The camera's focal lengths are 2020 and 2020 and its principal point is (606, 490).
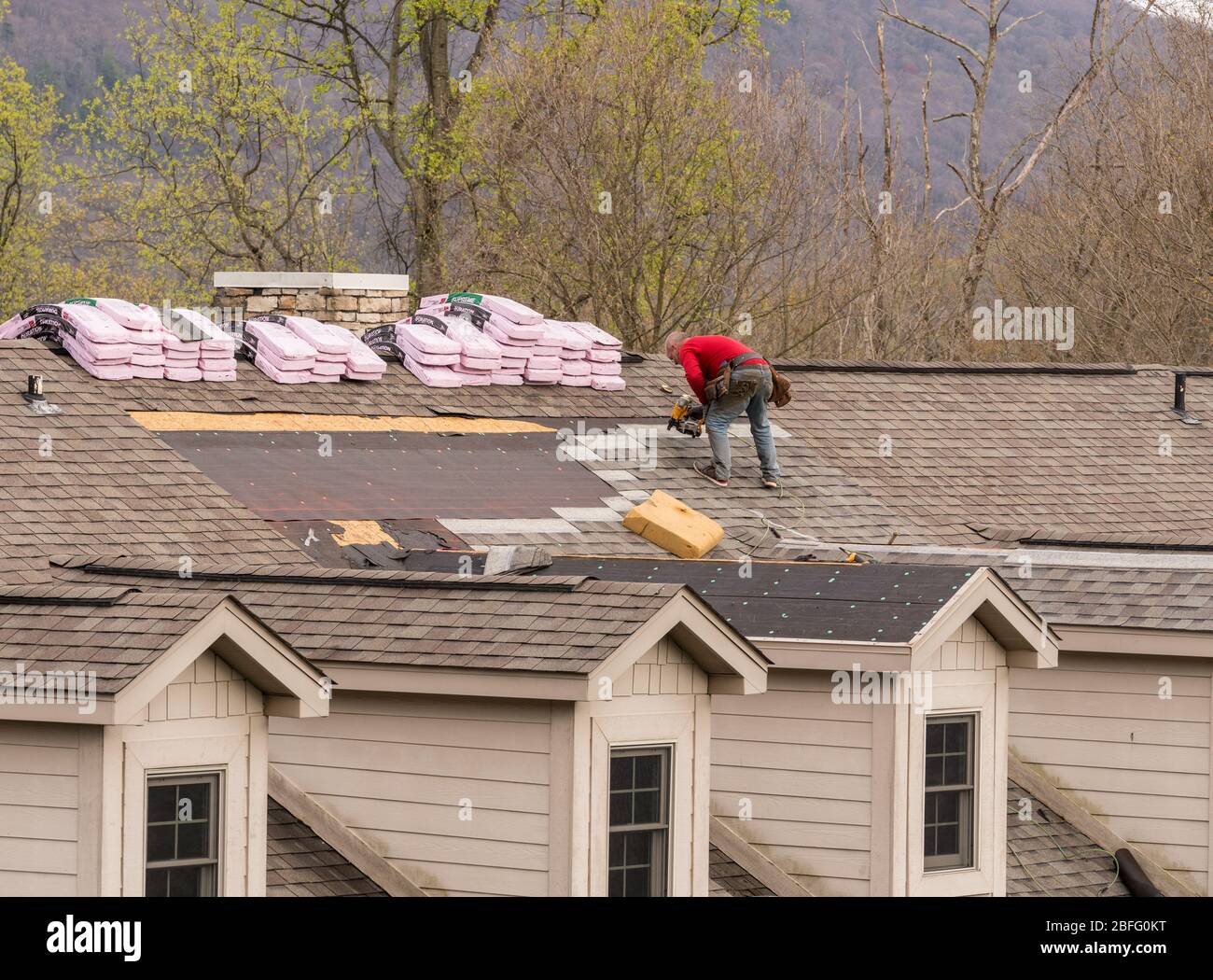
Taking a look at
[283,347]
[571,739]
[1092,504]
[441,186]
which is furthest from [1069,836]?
[441,186]

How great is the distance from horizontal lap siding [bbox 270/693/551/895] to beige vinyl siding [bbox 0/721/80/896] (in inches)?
94.6

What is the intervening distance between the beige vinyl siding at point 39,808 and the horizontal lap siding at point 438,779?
2.40 meters

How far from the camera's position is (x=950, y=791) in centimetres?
1371

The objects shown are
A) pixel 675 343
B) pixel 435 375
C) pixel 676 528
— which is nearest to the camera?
pixel 676 528

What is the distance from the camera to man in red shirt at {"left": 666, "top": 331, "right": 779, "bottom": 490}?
21.2m

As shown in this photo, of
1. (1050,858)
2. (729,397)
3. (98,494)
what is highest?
(729,397)

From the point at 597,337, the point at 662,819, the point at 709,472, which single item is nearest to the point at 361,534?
the point at 709,472

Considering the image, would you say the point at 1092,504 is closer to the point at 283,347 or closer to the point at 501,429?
the point at 501,429

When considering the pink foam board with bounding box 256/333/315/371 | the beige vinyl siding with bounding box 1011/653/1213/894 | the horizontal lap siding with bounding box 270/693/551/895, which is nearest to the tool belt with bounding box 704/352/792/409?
the pink foam board with bounding box 256/333/315/371

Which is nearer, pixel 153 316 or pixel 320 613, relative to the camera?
pixel 320 613

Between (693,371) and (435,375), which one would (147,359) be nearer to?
(435,375)

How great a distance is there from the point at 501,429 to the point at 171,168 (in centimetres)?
3955

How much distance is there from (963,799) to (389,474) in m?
7.59

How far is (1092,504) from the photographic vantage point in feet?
75.2
